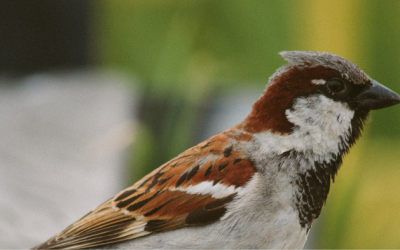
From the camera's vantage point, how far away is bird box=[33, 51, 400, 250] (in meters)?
1.23

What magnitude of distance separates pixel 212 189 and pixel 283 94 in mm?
306

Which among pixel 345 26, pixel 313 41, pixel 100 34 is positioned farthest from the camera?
pixel 100 34

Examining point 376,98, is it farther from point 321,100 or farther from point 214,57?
point 214,57

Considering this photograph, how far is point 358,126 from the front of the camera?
132 cm

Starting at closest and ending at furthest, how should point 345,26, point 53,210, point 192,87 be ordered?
1. point 53,210
2. point 192,87
3. point 345,26

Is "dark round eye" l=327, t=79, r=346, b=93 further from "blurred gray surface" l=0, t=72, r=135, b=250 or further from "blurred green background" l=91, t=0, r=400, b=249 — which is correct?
"blurred gray surface" l=0, t=72, r=135, b=250

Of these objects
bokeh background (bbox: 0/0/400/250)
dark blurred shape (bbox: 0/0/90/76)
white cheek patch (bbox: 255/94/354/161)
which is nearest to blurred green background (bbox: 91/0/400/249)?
bokeh background (bbox: 0/0/400/250)

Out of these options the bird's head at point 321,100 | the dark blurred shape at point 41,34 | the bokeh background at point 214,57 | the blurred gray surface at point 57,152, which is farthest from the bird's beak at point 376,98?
the dark blurred shape at point 41,34

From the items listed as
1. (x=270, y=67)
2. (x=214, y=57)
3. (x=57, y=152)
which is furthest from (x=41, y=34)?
(x=270, y=67)

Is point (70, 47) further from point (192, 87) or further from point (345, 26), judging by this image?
point (345, 26)

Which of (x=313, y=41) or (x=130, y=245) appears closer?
(x=130, y=245)

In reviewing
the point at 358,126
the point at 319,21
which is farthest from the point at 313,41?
the point at 358,126

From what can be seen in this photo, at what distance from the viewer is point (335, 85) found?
1276 mm

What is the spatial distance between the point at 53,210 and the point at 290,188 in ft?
3.64
